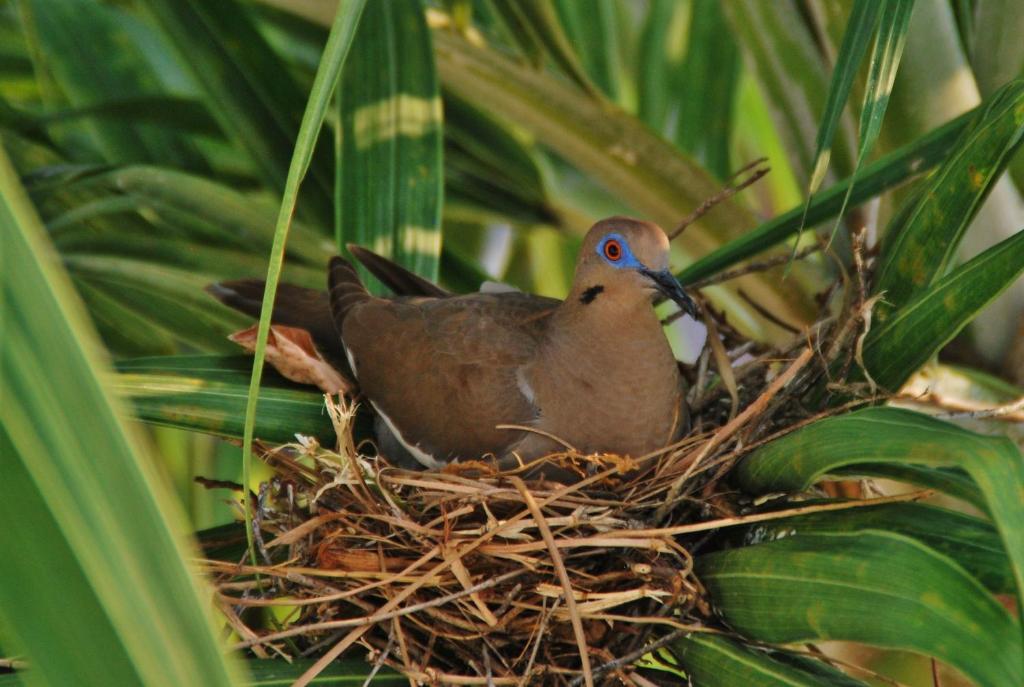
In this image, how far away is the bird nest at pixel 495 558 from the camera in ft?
3.74

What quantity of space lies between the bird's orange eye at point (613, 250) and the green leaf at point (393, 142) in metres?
0.28

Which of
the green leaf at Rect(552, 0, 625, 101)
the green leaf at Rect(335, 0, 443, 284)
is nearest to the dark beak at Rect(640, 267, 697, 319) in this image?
the green leaf at Rect(335, 0, 443, 284)

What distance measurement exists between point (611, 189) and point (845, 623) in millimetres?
1054

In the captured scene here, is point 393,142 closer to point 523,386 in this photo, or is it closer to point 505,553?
point 523,386

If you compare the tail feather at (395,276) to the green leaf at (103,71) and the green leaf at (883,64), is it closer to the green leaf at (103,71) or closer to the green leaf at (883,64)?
the green leaf at (103,71)

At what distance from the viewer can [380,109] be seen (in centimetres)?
169

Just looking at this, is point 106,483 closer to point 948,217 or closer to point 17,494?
point 17,494

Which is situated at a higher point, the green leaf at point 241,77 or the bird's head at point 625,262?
the green leaf at point 241,77

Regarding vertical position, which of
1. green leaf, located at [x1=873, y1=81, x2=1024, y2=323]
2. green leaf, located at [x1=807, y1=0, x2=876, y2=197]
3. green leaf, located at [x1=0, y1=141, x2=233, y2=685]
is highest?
green leaf, located at [x1=807, y1=0, x2=876, y2=197]

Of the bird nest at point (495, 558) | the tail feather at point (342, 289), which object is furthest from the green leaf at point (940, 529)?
the tail feather at point (342, 289)

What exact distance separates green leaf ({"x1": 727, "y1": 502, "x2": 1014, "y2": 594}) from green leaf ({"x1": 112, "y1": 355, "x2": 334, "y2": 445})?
0.63m

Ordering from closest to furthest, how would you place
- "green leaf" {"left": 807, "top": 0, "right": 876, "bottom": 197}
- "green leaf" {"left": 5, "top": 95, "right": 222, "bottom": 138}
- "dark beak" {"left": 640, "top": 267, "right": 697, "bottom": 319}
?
"green leaf" {"left": 807, "top": 0, "right": 876, "bottom": 197}, "dark beak" {"left": 640, "top": 267, "right": 697, "bottom": 319}, "green leaf" {"left": 5, "top": 95, "right": 222, "bottom": 138}

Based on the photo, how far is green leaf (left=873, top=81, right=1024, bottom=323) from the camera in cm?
102

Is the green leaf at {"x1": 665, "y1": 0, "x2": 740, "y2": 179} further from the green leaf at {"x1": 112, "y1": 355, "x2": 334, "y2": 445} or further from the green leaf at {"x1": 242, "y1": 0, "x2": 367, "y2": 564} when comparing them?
the green leaf at {"x1": 242, "y1": 0, "x2": 367, "y2": 564}
